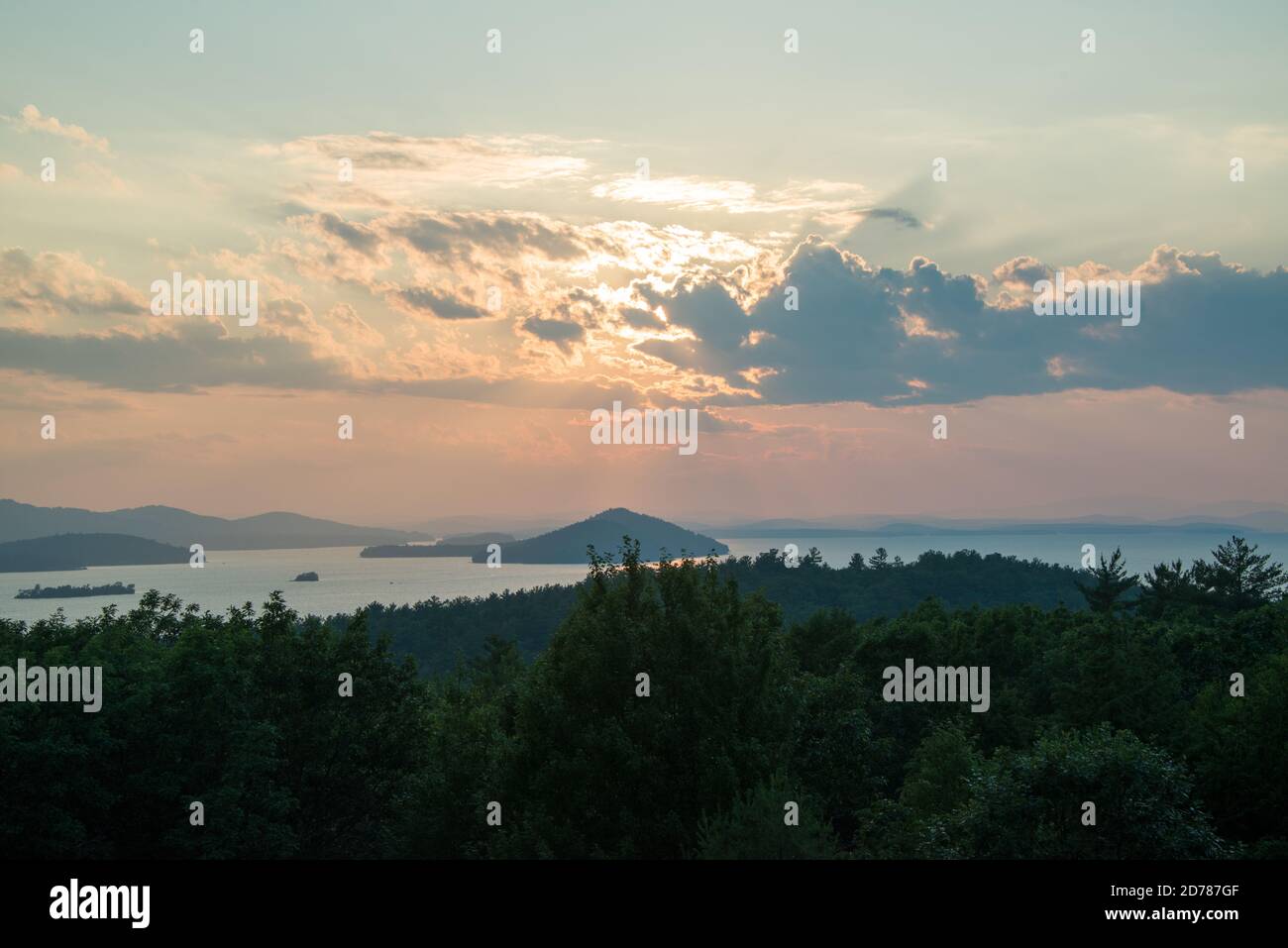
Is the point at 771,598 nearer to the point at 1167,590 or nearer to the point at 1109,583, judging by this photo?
the point at 1109,583

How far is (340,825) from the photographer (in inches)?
1539

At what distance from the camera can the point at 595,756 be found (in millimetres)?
28844

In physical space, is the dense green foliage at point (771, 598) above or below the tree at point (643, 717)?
below

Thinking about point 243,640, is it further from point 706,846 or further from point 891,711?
point 891,711

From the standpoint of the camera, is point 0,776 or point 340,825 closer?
point 0,776

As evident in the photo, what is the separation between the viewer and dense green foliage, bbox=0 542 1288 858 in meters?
23.1

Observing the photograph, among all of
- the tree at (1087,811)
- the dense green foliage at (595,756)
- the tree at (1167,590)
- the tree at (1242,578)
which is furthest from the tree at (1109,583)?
the tree at (1087,811)

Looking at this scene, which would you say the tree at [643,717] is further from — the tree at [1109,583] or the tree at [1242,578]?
the tree at [1109,583]

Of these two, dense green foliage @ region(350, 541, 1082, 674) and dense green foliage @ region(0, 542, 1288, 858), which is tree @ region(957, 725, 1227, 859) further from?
dense green foliage @ region(350, 541, 1082, 674)

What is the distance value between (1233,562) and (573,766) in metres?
75.0

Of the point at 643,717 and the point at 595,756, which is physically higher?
the point at 643,717

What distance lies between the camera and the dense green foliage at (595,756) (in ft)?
75.7

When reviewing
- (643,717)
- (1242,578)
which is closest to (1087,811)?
(643,717)
